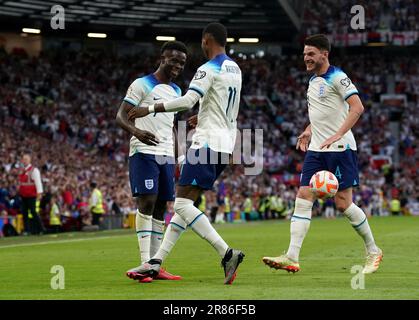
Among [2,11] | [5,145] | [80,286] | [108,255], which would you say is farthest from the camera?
[2,11]

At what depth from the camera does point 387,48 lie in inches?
2402

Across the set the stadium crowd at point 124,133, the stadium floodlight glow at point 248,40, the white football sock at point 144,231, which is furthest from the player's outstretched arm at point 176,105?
the stadium floodlight glow at point 248,40

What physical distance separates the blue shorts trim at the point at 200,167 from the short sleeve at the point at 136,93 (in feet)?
4.69

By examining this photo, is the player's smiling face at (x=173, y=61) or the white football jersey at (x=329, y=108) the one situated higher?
the player's smiling face at (x=173, y=61)

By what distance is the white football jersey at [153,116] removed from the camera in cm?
1159

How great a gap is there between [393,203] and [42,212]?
25.1 meters

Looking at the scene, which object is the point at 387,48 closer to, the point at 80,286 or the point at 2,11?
the point at 2,11

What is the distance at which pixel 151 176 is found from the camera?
1145 centimetres

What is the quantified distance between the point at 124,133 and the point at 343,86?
33.2 meters

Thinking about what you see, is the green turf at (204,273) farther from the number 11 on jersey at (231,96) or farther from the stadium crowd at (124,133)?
the stadium crowd at (124,133)

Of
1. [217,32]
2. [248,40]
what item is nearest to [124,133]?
[248,40]

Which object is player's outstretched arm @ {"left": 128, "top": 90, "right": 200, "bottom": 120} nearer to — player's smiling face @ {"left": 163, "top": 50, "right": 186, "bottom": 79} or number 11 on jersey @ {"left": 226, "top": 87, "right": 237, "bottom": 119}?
number 11 on jersey @ {"left": 226, "top": 87, "right": 237, "bottom": 119}
